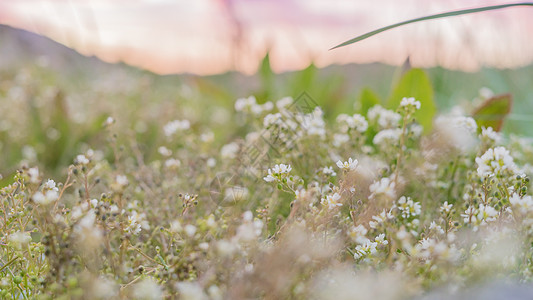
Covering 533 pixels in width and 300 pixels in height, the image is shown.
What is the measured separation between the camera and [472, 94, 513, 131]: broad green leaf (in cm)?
218

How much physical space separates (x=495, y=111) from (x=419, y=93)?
0.35m

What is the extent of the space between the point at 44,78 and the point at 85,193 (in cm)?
458

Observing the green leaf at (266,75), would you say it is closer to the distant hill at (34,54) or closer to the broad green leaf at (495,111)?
the broad green leaf at (495,111)

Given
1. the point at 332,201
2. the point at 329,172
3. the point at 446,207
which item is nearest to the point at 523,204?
the point at 446,207

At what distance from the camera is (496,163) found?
1.27 meters

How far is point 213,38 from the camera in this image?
Answer: 12.9ft

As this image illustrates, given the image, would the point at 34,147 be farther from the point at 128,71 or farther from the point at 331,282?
the point at 128,71

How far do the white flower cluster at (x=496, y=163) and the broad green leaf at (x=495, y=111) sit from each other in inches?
37.1

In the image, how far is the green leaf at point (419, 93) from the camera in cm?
235

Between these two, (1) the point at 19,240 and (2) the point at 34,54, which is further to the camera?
(2) the point at 34,54

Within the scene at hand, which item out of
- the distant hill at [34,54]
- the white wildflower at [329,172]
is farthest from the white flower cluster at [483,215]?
the distant hill at [34,54]

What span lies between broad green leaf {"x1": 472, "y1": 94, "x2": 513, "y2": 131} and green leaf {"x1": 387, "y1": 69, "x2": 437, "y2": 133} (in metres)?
0.24

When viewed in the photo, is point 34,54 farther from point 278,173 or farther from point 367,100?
point 278,173

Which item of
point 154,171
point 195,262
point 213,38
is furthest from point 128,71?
point 195,262
